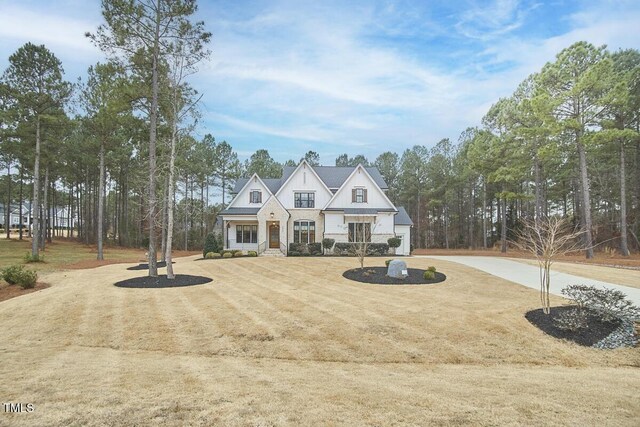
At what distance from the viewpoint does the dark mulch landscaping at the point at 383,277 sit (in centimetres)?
1405

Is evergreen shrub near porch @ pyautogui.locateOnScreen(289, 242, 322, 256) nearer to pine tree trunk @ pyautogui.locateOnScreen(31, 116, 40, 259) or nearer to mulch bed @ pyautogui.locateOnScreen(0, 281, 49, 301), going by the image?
mulch bed @ pyautogui.locateOnScreen(0, 281, 49, 301)

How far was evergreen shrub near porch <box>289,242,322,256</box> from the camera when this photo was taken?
27594mm

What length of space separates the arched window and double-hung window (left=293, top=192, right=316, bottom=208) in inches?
58.7

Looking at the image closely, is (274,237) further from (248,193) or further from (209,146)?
(209,146)

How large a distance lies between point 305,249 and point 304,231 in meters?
2.52

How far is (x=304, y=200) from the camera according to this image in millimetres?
30438

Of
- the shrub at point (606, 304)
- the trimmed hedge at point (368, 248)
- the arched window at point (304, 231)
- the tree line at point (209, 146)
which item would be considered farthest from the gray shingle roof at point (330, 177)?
the shrub at point (606, 304)

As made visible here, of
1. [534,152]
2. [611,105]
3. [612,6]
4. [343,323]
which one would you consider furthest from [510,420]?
[534,152]

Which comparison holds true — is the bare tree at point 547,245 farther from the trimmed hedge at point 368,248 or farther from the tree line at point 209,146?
the trimmed hedge at point 368,248

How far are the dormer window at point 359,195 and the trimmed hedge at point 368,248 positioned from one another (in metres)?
4.30

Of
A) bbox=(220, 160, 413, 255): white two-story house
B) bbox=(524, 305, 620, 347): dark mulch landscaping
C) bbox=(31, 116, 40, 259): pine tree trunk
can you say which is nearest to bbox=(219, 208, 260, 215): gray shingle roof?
bbox=(220, 160, 413, 255): white two-story house

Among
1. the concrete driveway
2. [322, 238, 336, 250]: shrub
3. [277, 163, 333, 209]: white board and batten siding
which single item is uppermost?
[277, 163, 333, 209]: white board and batten siding

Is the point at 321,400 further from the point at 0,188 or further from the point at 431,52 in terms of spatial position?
the point at 0,188

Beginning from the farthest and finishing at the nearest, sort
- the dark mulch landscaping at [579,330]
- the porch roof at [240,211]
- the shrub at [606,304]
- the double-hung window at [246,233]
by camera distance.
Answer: the double-hung window at [246,233] → the porch roof at [240,211] → the shrub at [606,304] → the dark mulch landscaping at [579,330]
